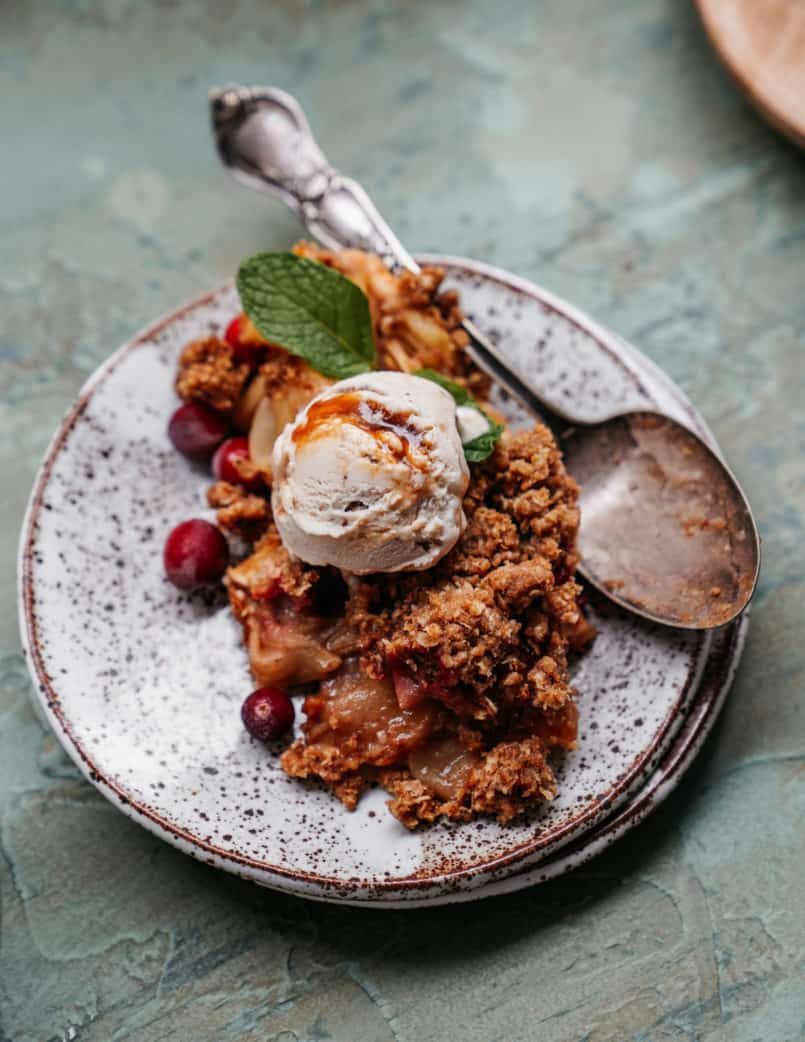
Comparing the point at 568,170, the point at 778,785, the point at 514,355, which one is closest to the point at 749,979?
the point at 778,785

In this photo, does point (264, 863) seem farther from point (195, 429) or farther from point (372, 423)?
point (195, 429)

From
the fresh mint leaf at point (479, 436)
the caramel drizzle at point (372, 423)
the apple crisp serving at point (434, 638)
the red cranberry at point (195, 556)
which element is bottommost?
the apple crisp serving at point (434, 638)

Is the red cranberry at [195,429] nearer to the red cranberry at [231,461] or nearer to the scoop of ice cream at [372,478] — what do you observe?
the red cranberry at [231,461]

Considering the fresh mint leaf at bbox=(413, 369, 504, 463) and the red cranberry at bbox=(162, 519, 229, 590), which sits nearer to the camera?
the fresh mint leaf at bbox=(413, 369, 504, 463)

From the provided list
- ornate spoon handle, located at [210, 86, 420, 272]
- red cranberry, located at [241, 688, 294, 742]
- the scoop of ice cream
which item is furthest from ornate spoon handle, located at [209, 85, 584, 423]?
red cranberry, located at [241, 688, 294, 742]

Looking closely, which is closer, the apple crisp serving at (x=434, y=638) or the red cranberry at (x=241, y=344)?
the apple crisp serving at (x=434, y=638)

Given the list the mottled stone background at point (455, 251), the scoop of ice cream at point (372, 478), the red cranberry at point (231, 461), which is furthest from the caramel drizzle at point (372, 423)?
the mottled stone background at point (455, 251)

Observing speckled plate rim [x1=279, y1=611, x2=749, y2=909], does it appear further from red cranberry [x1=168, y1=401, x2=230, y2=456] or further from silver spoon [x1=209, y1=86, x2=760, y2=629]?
red cranberry [x1=168, y1=401, x2=230, y2=456]
